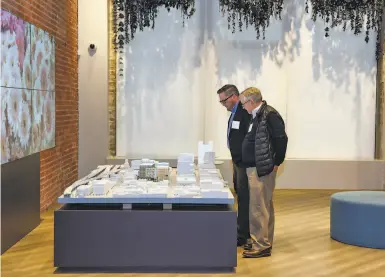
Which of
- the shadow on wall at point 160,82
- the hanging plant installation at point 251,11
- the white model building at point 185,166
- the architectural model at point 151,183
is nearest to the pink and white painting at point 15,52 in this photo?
the architectural model at point 151,183

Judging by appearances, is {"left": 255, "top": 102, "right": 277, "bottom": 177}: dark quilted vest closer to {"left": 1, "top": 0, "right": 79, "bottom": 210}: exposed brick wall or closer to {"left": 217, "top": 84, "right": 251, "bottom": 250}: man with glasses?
{"left": 217, "top": 84, "right": 251, "bottom": 250}: man with glasses

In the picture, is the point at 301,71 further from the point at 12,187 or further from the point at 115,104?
the point at 12,187

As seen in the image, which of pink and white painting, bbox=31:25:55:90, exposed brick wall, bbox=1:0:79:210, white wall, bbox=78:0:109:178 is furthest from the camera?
white wall, bbox=78:0:109:178

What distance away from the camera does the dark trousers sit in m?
→ 5.21

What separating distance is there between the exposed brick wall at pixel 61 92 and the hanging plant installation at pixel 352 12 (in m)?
3.61

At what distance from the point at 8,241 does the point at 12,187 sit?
1.54 feet

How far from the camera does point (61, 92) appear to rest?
7570 mm

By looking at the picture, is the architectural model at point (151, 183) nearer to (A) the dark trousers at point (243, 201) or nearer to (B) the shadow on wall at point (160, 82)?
(A) the dark trousers at point (243, 201)

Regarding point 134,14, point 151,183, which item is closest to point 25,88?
point 151,183

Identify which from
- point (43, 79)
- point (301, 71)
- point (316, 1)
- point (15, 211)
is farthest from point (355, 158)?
point (15, 211)

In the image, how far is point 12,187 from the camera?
5.18m

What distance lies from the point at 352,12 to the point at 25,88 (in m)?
5.43

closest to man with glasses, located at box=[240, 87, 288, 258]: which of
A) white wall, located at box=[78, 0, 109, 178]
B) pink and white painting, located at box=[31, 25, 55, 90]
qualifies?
pink and white painting, located at box=[31, 25, 55, 90]

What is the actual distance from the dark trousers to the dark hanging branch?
165 inches
